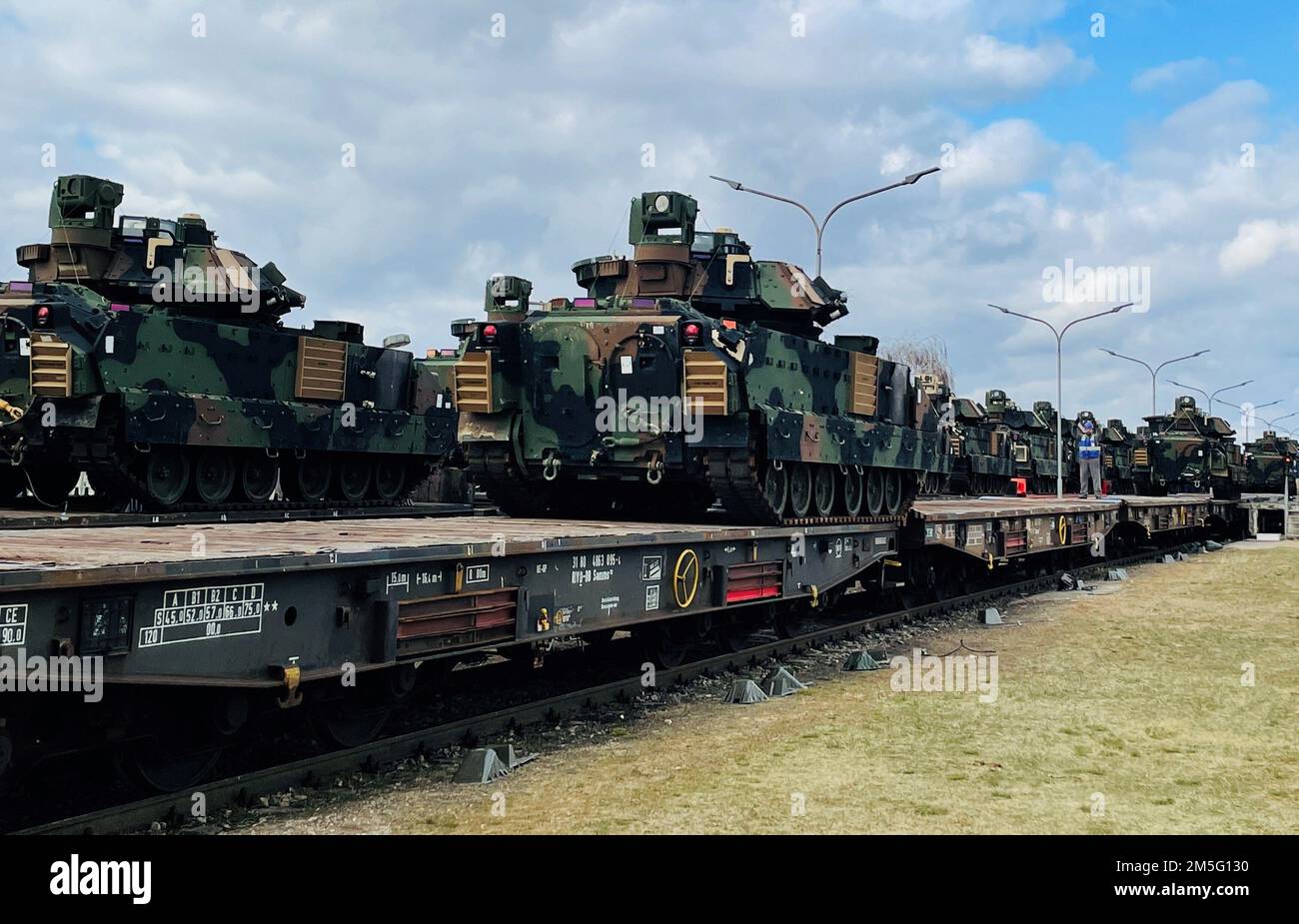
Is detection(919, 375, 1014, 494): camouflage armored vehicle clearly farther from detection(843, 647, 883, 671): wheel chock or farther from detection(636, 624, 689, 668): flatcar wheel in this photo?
detection(636, 624, 689, 668): flatcar wheel

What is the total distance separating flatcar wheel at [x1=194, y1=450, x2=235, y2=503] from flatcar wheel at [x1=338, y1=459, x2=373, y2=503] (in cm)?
273

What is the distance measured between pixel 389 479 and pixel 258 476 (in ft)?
11.9

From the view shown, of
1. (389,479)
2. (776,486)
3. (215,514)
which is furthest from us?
(389,479)

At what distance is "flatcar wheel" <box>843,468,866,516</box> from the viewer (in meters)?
15.2

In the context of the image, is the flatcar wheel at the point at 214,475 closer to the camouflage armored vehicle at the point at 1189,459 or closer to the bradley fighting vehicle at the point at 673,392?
the bradley fighting vehicle at the point at 673,392

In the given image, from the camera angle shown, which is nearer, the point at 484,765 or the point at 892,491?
the point at 484,765

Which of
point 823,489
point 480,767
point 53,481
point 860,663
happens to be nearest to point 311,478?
point 53,481

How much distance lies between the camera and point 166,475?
18891mm

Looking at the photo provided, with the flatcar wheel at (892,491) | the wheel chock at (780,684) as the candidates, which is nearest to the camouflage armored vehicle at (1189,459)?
the flatcar wheel at (892,491)

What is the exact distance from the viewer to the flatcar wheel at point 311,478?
21609 millimetres

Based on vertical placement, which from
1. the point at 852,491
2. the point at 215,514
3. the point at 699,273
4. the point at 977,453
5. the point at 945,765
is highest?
the point at 699,273

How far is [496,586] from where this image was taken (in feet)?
27.2

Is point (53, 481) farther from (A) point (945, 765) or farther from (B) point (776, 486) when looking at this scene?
(A) point (945, 765)

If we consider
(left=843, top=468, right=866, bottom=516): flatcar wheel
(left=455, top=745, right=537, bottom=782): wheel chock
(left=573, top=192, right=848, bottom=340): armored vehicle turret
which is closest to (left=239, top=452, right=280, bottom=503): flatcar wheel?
(left=573, top=192, right=848, bottom=340): armored vehicle turret
